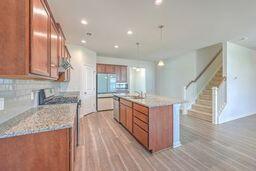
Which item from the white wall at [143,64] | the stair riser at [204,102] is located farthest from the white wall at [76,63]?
the stair riser at [204,102]

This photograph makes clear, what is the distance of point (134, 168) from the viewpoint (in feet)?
6.99

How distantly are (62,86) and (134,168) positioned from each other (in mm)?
3672

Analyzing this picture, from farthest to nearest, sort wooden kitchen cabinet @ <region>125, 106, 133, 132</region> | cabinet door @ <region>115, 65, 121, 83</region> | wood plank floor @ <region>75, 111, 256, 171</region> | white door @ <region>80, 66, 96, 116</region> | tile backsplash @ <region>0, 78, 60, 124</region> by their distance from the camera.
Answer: cabinet door @ <region>115, 65, 121, 83</region> < white door @ <region>80, 66, 96, 116</region> < wooden kitchen cabinet @ <region>125, 106, 133, 132</region> < wood plank floor @ <region>75, 111, 256, 171</region> < tile backsplash @ <region>0, 78, 60, 124</region>

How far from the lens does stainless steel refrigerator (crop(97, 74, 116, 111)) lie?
6.18 m

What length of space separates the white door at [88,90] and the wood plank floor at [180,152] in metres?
1.83

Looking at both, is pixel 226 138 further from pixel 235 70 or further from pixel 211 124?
pixel 235 70

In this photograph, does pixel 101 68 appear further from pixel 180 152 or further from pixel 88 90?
pixel 180 152

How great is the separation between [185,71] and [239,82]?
2.08m

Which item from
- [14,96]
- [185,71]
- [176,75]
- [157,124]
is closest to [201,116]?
[185,71]

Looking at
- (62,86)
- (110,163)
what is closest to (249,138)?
(110,163)

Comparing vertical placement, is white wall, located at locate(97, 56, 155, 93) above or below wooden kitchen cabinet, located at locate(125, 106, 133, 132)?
above

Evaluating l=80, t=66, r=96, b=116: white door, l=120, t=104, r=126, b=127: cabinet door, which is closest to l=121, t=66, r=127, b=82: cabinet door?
l=80, t=66, r=96, b=116: white door

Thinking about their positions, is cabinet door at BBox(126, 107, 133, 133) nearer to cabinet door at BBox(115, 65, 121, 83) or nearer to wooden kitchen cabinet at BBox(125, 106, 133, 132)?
wooden kitchen cabinet at BBox(125, 106, 133, 132)

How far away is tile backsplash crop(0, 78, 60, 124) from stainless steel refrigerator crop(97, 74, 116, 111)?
13.3 ft
